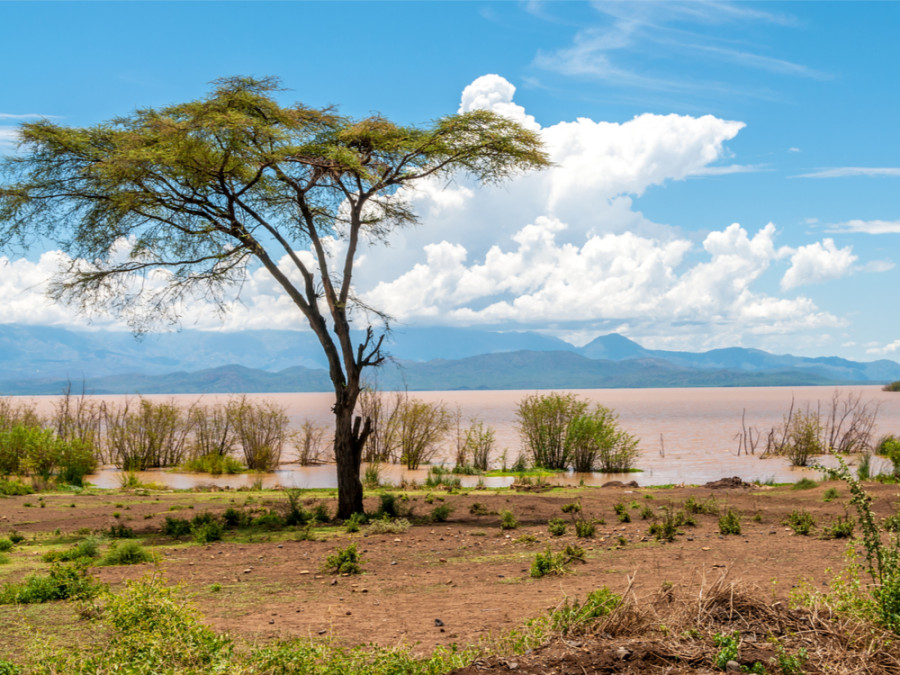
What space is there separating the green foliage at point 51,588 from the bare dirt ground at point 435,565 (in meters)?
0.29

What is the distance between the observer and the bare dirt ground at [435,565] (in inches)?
260

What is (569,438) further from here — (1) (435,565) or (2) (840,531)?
(1) (435,565)

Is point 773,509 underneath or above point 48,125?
underneath

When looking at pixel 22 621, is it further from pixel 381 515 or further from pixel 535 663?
pixel 381 515

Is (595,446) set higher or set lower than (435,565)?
higher

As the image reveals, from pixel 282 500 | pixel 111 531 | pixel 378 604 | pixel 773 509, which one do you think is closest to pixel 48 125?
pixel 111 531

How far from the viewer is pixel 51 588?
7.71 meters

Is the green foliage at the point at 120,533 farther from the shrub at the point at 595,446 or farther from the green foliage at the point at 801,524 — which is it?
the shrub at the point at 595,446

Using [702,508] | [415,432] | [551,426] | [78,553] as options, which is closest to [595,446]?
[551,426]

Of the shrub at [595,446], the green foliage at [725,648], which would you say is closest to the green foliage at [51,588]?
the green foliage at [725,648]

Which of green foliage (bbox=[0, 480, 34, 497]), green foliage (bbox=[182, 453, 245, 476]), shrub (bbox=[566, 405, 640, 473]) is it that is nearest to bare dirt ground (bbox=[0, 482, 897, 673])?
green foliage (bbox=[0, 480, 34, 497])

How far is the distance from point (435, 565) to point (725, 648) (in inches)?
204

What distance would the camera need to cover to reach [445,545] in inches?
433

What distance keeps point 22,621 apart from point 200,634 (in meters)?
2.80
